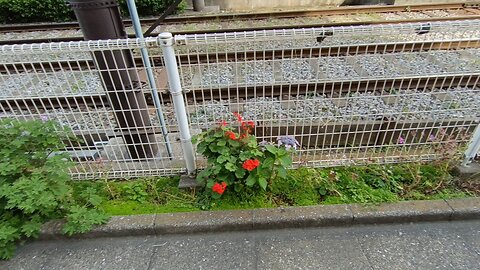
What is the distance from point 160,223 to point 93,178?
1.04 meters

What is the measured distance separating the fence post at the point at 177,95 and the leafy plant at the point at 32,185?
0.96 m

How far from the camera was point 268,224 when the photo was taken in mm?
2539

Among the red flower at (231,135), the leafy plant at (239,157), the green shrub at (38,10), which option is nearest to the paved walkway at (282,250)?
the leafy plant at (239,157)

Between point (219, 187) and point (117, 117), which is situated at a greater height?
point (117, 117)

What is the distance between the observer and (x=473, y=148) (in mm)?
2775

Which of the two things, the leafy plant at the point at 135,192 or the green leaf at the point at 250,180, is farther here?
the leafy plant at the point at 135,192

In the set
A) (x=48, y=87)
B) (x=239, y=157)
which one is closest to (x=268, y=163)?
(x=239, y=157)

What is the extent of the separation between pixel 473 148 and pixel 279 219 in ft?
6.89

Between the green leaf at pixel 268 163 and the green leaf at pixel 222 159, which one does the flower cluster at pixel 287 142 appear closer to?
the green leaf at pixel 268 163

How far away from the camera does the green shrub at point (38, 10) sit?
9641 mm

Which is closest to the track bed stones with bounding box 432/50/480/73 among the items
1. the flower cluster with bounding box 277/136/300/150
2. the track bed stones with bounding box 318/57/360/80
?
the track bed stones with bounding box 318/57/360/80

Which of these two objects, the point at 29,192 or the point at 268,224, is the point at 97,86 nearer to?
the point at 29,192

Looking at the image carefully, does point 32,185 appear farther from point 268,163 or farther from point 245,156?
point 268,163

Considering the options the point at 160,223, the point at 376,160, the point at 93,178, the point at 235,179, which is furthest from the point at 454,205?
the point at 93,178
